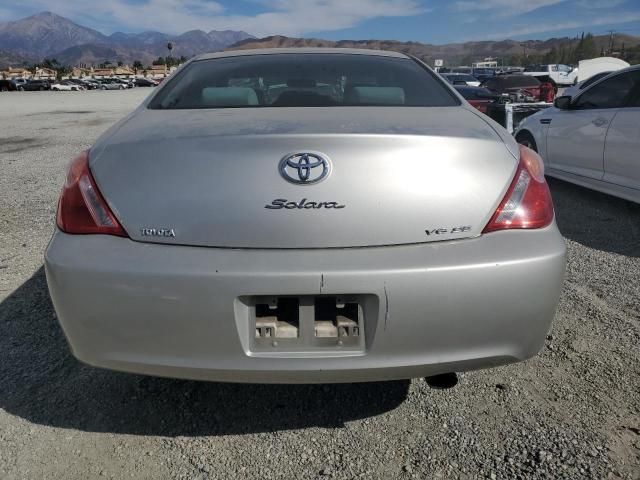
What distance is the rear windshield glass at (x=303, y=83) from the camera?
2.53 meters

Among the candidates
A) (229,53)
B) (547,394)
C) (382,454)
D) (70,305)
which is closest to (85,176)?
(70,305)

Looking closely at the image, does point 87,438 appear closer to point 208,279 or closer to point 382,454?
point 208,279

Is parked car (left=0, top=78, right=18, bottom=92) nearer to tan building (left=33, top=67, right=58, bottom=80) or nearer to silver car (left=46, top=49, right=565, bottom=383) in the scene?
tan building (left=33, top=67, right=58, bottom=80)

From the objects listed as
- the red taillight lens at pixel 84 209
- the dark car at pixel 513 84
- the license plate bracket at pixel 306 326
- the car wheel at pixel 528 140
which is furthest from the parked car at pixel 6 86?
the license plate bracket at pixel 306 326

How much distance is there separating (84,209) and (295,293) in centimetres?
79

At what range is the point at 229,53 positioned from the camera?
10.8ft

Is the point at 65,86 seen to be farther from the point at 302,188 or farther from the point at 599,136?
the point at 302,188

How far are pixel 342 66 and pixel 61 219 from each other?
5.43 ft

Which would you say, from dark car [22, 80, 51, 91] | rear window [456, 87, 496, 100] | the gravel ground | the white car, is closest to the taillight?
the gravel ground

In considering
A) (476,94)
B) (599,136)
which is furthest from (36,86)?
(599,136)

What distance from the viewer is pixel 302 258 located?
171 centimetres

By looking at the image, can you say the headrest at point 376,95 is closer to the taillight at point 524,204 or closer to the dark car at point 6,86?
the taillight at point 524,204

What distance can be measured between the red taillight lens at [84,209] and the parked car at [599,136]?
437 cm

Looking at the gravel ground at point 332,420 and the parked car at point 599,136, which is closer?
the gravel ground at point 332,420
